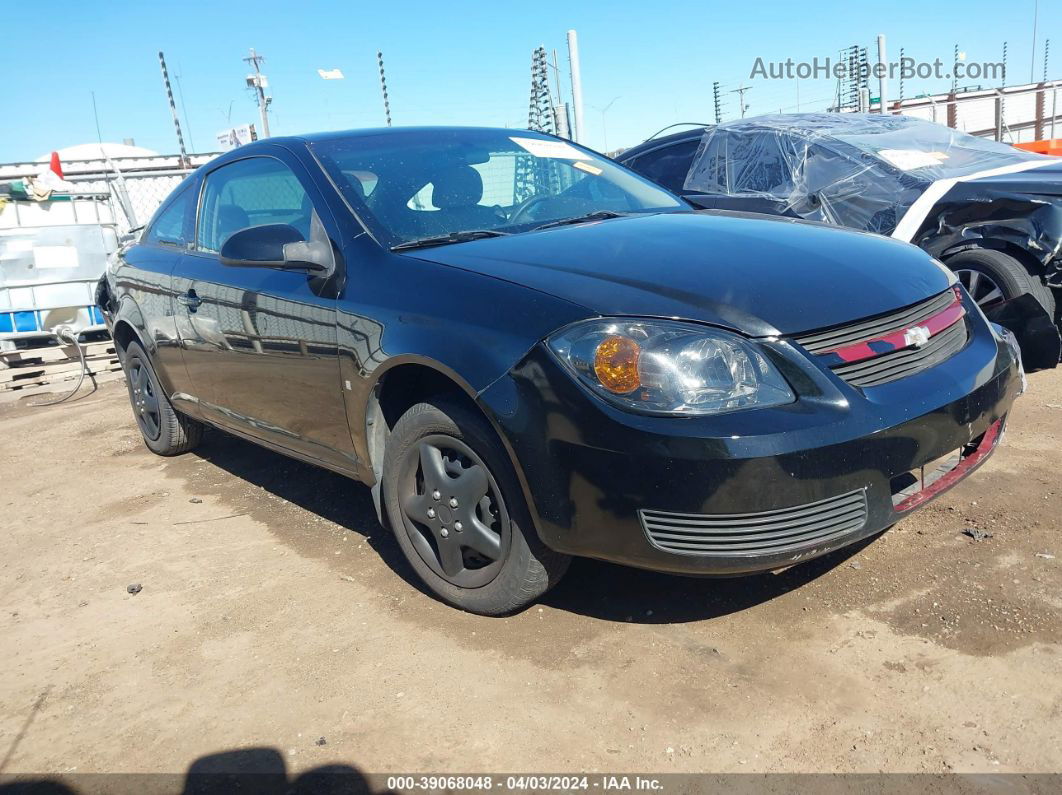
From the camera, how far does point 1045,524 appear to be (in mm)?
3170

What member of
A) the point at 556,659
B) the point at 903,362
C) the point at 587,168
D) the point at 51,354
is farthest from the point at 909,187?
the point at 51,354

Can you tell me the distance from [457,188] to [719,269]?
→ 1261 millimetres

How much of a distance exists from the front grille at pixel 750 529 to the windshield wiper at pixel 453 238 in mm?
1247

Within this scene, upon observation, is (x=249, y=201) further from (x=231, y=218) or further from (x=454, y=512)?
(x=454, y=512)

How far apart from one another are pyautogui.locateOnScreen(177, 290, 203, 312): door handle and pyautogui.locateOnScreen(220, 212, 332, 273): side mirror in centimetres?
76

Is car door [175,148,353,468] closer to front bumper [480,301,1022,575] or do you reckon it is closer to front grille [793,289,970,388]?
front bumper [480,301,1022,575]

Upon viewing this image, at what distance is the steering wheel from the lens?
327 centimetres

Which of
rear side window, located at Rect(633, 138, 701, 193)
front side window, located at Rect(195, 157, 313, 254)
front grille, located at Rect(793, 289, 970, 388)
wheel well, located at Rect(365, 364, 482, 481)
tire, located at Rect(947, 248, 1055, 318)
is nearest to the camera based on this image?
front grille, located at Rect(793, 289, 970, 388)

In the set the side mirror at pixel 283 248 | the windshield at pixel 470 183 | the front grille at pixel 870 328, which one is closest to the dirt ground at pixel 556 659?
the front grille at pixel 870 328

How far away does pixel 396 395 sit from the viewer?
2941 millimetres

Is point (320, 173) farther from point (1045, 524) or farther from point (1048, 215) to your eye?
point (1048, 215)

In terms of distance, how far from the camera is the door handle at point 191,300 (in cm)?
386

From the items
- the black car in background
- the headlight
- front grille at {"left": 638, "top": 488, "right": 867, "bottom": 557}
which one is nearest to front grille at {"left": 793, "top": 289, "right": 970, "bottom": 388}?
the headlight

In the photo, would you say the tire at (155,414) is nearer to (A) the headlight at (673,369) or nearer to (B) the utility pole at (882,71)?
(A) the headlight at (673,369)
